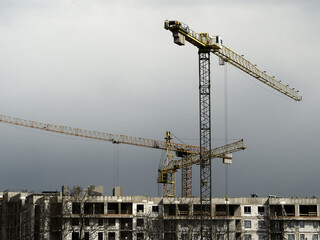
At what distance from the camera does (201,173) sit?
177250mm

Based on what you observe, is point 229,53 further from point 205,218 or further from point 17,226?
point 17,226

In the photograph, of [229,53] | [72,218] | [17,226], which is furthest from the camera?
[229,53]

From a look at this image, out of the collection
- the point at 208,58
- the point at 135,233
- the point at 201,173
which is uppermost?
the point at 208,58

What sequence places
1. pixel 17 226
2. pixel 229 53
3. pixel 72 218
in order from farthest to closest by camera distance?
pixel 229 53, pixel 17 226, pixel 72 218

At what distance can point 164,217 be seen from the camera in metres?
157

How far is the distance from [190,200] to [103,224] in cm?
2045

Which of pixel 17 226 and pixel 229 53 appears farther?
pixel 229 53

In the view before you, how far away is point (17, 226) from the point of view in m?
170

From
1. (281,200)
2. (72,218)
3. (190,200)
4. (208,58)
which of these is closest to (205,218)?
(190,200)

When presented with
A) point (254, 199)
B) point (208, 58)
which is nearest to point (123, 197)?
point (254, 199)

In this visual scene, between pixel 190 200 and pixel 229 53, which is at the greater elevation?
pixel 229 53

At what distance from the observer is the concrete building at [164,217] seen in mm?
152000

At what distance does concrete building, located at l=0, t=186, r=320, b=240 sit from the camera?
499 ft

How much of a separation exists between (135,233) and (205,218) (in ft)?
50.8
